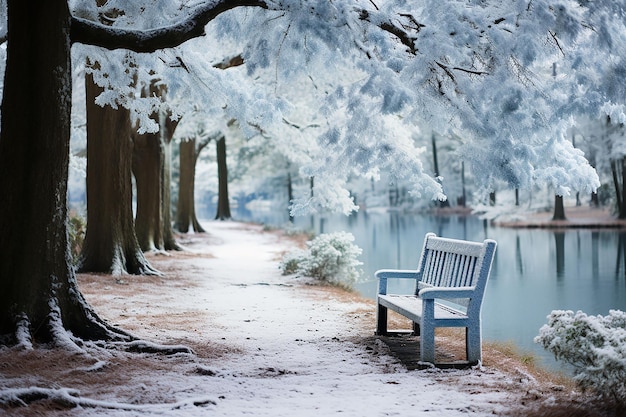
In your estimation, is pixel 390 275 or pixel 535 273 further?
pixel 535 273

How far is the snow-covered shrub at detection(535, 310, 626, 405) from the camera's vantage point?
182 inches

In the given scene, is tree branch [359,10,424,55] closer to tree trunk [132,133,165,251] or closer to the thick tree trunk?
the thick tree trunk

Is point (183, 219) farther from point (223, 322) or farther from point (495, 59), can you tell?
point (495, 59)

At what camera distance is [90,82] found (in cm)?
1363

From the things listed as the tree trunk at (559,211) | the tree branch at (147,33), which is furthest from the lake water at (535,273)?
the tree branch at (147,33)

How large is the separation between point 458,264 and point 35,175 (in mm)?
4131

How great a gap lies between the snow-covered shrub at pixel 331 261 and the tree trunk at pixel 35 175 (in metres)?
7.74

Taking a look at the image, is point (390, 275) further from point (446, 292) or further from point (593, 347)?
point (593, 347)

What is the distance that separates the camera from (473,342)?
21.3 ft

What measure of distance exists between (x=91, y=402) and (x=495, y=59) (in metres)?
4.89

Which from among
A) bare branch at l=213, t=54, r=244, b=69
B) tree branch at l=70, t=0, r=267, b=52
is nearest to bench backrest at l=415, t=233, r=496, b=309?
tree branch at l=70, t=0, r=267, b=52

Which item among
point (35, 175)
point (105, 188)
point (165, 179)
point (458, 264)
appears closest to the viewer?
point (35, 175)

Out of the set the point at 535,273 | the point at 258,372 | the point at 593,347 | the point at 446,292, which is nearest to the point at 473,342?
the point at 446,292

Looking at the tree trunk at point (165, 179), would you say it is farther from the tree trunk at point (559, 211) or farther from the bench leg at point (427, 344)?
the tree trunk at point (559, 211)
